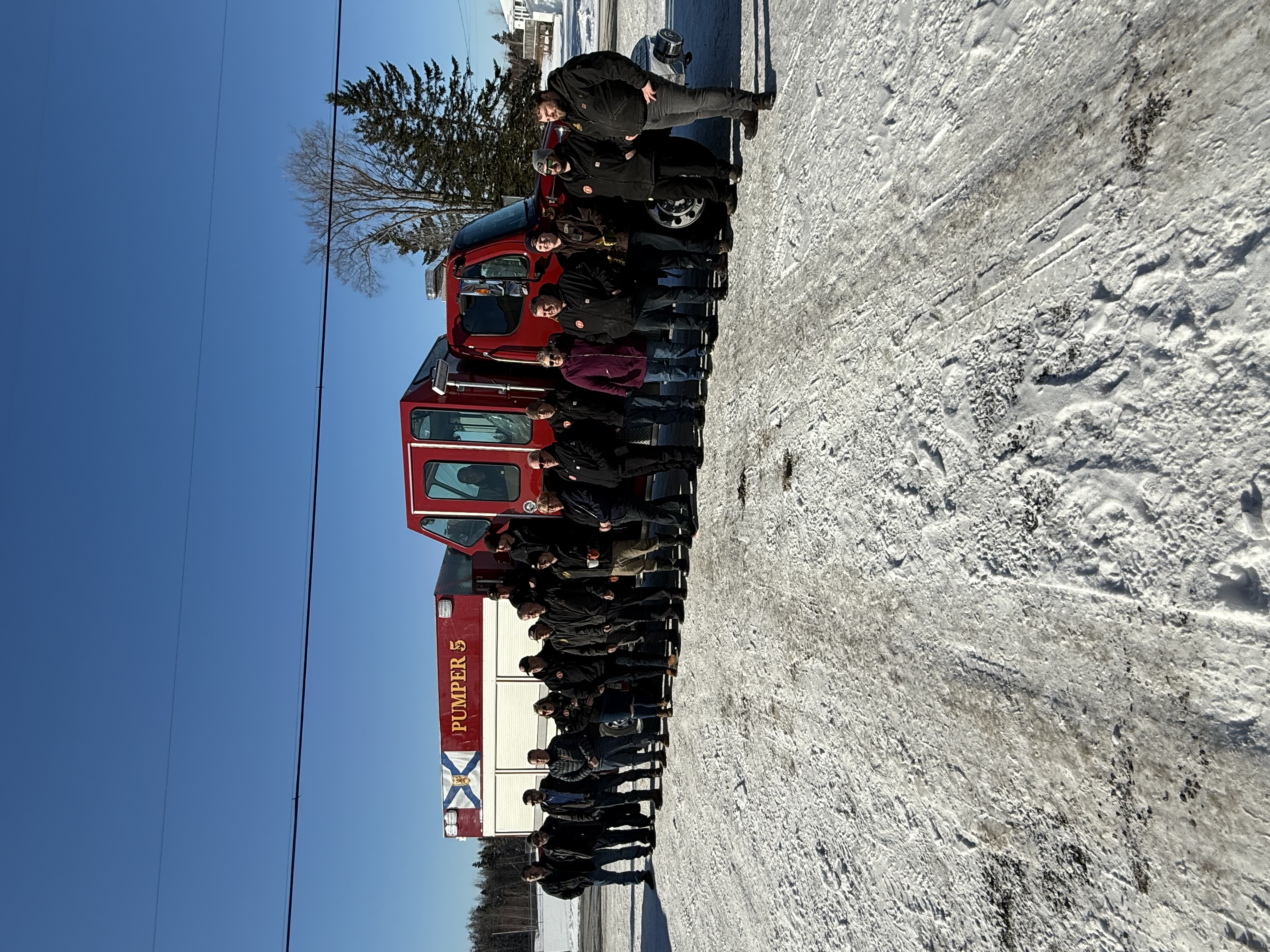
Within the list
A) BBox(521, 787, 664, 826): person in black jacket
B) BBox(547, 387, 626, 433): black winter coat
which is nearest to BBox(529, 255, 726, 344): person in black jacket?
BBox(547, 387, 626, 433): black winter coat

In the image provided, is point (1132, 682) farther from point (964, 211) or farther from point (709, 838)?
point (709, 838)

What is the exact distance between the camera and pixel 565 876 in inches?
343

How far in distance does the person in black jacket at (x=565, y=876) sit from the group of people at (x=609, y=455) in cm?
2

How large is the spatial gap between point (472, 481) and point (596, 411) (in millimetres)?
2019

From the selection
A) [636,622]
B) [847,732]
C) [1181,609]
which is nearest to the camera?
[1181,609]

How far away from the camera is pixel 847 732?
4.14 metres

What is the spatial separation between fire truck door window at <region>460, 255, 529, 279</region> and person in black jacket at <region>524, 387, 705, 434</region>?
3.93 feet

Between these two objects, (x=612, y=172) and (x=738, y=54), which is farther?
(x=738, y=54)

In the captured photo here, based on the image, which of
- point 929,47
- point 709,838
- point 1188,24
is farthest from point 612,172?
point 709,838

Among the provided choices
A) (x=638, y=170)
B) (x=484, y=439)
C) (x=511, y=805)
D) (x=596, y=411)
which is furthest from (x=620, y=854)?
(x=638, y=170)

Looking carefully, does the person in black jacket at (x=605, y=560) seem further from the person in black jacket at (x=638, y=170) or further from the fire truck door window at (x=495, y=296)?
the person in black jacket at (x=638, y=170)

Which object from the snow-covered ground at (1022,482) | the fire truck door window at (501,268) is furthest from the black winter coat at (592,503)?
the fire truck door window at (501,268)

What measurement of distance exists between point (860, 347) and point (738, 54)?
3.98m

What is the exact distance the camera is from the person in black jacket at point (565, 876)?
8.67m
